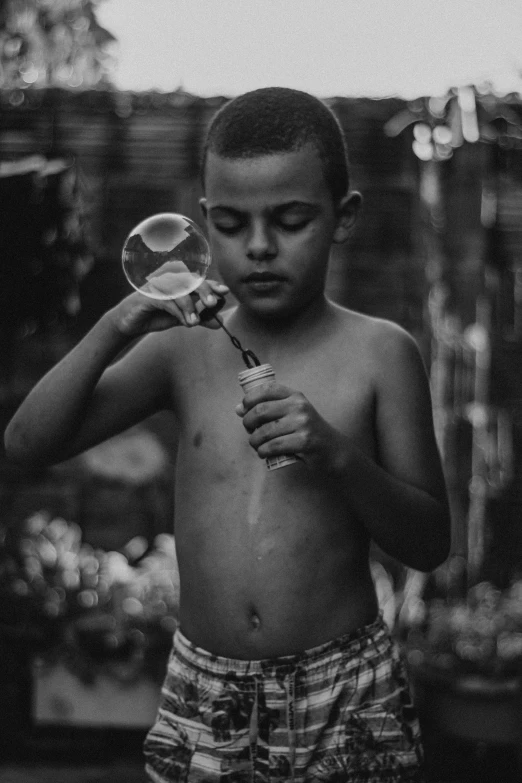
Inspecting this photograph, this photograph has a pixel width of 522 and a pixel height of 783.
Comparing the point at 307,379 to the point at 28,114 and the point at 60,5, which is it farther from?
the point at 60,5

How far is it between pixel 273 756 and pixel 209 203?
0.86 metres

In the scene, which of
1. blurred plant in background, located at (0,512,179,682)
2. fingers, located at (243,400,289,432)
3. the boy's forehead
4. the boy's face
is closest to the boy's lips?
the boy's face

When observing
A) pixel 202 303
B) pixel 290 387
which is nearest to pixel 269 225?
pixel 202 303

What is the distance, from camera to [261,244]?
1.49 m

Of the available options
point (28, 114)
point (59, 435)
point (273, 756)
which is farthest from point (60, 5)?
point (273, 756)

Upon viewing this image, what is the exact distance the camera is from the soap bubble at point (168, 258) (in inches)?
59.2

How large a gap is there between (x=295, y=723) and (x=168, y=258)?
73 cm

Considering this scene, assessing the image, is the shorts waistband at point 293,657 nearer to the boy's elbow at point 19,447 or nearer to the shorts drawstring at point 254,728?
the shorts drawstring at point 254,728

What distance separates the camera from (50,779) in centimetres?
330

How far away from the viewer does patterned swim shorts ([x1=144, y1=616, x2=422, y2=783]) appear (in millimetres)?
1551

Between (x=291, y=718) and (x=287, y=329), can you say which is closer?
(x=291, y=718)

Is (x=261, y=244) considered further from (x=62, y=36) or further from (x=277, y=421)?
(x=62, y=36)

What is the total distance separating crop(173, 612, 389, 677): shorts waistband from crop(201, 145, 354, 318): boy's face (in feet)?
1.73

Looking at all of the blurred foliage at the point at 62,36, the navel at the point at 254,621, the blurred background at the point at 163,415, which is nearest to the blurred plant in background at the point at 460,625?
the blurred background at the point at 163,415
